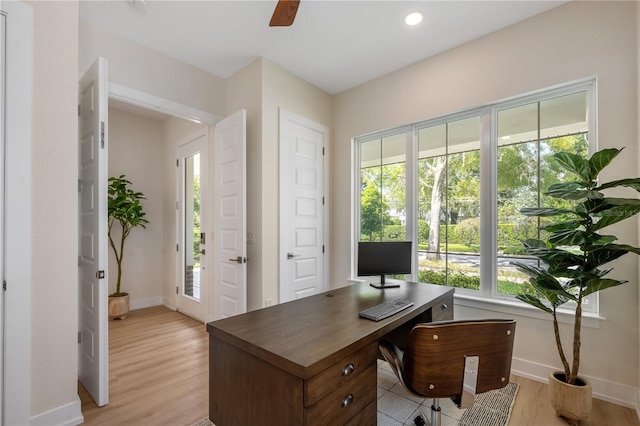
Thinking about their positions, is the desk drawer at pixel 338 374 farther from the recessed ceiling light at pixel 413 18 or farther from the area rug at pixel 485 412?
the recessed ceiling light at pixel 413 18

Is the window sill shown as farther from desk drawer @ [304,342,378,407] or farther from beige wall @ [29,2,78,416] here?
beige wall @ [29,2,78,416]

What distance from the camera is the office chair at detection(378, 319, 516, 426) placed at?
50.4 inches

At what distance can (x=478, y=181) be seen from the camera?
9.01ft

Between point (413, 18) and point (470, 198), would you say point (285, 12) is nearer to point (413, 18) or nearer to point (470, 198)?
point (413, 18)

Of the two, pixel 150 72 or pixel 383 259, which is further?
pixel 150 72

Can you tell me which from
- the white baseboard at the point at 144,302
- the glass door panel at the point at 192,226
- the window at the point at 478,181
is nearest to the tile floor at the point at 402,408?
the window at the point at 478,181

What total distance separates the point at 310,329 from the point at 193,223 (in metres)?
3.19

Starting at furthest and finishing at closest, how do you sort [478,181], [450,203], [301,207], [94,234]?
[301,207] < [450,203] < [478,181] < [94,234]

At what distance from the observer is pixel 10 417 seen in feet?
5.34

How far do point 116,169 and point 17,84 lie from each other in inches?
116

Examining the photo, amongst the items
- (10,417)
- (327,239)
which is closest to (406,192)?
(327,239)

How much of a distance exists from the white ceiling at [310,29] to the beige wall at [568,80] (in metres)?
0.17

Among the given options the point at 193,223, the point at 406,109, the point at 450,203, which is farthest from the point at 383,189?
the point at 193,223

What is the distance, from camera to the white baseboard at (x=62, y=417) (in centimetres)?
175
